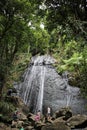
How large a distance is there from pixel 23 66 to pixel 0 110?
10.4 metres

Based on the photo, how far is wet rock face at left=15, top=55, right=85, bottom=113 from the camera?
21.7m

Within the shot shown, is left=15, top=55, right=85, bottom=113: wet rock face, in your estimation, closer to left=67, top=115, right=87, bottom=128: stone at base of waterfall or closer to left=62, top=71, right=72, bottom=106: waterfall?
left=62, top=71, right=72, bottom=106: waterfall

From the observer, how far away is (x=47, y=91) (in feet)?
75.7

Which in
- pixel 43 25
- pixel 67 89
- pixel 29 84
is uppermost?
pixel 43 25

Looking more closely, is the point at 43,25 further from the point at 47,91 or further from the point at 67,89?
the point at 67,89

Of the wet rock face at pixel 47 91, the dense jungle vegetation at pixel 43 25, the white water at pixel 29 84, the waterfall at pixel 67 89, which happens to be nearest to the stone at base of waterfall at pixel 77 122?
A: the dense jungle vegetation at pixel 43 25

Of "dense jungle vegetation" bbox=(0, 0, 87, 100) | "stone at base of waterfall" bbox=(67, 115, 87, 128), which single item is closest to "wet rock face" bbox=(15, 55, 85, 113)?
"dense jungle vegetation" bbox=(0, 0, 87, 100)

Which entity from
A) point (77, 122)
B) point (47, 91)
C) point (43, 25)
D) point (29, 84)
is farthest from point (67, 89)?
point (43, 25)

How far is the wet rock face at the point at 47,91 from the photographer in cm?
2170

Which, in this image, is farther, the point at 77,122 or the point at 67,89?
the point at 67,89

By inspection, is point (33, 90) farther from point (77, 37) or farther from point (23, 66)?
point (77, 37)

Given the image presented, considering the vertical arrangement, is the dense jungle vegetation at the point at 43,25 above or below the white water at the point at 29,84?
above

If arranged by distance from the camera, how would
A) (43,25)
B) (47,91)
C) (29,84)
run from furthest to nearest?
1. (29,84)
2. (47,91)
3. (43,25)

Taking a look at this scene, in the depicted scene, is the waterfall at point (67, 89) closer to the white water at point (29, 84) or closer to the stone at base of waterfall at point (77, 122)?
the white water at point (29, 84)
